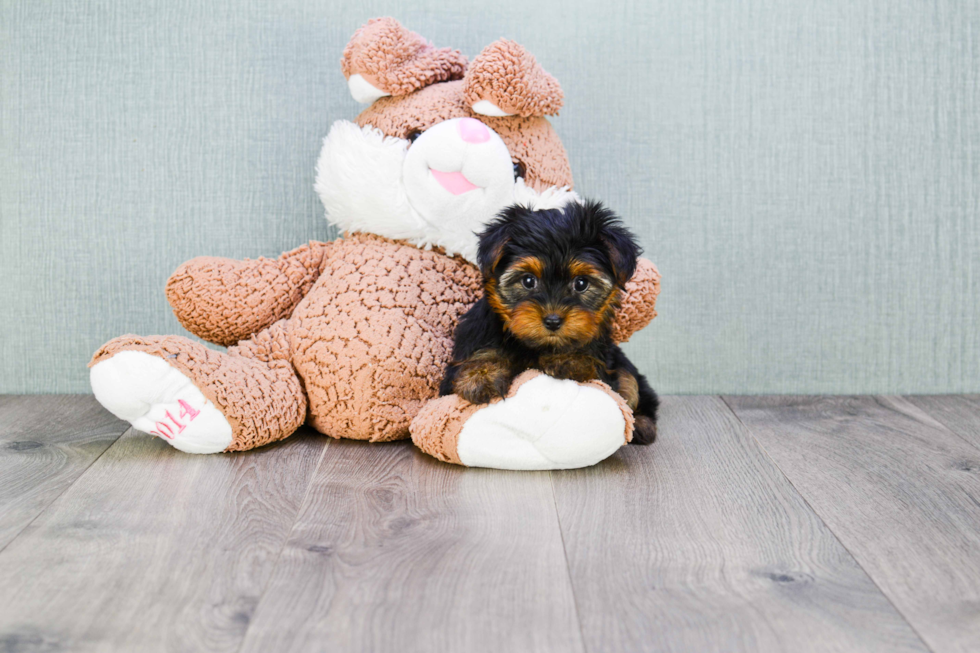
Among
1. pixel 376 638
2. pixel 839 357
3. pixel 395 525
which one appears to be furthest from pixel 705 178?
pixel 376 638

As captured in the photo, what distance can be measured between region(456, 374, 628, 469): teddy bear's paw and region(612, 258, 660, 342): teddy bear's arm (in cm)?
32

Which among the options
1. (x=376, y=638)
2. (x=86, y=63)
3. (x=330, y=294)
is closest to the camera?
(x=376, y=638)

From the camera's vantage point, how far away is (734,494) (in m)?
1.38

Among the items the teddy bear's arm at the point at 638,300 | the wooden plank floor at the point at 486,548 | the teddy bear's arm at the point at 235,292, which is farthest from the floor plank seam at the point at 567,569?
the teddy bear's arm at the point at 235,292

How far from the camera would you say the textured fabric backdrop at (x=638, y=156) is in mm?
1986

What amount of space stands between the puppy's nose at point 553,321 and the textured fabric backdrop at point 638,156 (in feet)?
2.71

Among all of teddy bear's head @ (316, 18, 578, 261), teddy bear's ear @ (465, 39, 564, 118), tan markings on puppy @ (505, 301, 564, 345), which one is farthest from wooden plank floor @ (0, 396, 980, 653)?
teddy bear's ear @ (465, 39, 564, 118)

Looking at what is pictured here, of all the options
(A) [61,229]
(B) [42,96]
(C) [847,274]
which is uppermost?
(B) [42,96]

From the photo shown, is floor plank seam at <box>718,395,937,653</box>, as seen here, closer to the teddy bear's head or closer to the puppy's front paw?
the puppy's front paw

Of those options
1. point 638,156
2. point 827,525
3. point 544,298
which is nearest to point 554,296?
point 544,298

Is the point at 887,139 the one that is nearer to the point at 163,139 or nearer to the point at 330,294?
the point at 330,294

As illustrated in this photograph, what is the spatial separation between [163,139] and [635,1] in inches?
46.6

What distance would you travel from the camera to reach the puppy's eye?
167cm

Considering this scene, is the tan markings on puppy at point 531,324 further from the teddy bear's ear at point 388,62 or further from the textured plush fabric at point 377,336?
the teddy bear's ear at point 388,62
